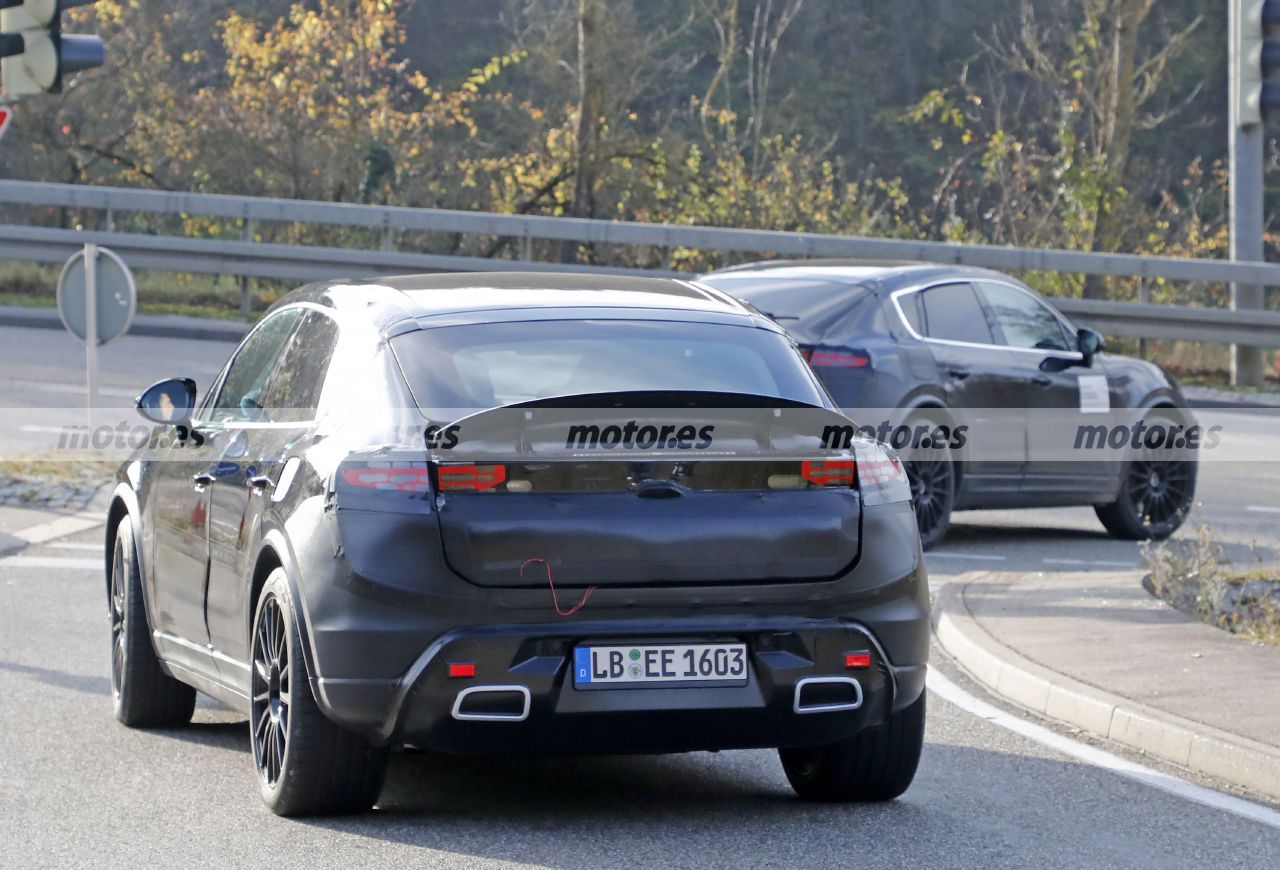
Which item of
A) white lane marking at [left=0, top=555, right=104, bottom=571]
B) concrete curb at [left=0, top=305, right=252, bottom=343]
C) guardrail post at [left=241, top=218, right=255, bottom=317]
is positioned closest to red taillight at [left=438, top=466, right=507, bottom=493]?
white lane marking at [left=0, top=555, right=104, bottom=571]

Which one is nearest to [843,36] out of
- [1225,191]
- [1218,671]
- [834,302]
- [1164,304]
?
[1225,191]

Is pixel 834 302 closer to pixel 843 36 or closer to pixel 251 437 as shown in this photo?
pixel 251 437

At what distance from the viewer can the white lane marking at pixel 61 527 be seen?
12.4 metres

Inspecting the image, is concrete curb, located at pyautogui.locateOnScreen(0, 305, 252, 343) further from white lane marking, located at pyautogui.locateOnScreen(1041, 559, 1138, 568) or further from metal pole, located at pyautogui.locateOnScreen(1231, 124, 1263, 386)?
white lane marking, located at pyautogui.locateOnScreen(1041, 559, 1138, 568)

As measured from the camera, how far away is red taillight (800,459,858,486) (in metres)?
5.77

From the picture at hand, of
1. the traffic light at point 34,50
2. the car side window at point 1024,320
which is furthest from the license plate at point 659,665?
the traffic light at point 34,50

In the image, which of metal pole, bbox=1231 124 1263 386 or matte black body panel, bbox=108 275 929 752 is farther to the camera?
metal pole, bbox=1231 124 1263 386

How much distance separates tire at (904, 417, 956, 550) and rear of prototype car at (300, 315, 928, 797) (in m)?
6.55

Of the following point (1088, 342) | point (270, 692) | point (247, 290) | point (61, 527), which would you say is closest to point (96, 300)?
point (61, 527)

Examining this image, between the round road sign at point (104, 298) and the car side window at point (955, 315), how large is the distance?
5.82 meters

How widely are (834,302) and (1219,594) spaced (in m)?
3.29

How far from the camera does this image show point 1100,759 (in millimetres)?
7125

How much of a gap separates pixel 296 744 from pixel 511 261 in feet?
53.9

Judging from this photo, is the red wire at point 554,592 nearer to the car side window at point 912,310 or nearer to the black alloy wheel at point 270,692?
the black alloy wheel at point 270,692
